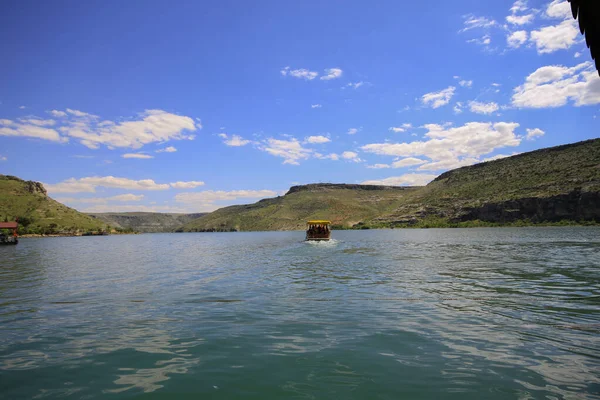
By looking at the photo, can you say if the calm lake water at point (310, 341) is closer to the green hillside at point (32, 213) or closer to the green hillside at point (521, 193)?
the green hillside at point (521, 193)

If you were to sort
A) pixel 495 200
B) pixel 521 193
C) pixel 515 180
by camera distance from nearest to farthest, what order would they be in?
pixel 521 193, pixel 495 200, pixel 515 180

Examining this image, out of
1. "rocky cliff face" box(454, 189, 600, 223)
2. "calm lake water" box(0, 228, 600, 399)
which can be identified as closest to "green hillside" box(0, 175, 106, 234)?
"calm lake water" box(0, 228, 600, 399)

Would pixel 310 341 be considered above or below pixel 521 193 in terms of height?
below

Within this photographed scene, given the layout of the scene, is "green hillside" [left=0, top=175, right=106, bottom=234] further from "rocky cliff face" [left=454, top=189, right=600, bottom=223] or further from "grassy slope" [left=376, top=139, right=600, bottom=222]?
"rocky cliff face" [left=454, top=189, right=600, bottom=223]

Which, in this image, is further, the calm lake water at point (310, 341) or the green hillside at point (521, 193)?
the green hillside at point (521, 193)

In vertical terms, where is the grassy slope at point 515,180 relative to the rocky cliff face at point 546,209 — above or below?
above

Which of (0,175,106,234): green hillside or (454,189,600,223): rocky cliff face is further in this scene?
(0,175,106,234): green hillside

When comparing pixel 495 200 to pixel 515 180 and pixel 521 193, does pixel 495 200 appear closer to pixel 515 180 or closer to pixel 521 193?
pixel 521 193

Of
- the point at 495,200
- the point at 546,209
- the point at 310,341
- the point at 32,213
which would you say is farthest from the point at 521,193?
the point at 32,213

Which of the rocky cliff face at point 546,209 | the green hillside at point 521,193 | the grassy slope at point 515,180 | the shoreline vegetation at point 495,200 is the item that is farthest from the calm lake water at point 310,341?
the grassy slope at point 515,180

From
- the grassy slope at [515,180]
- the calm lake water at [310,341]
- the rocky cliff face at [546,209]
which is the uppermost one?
the grassy slope at [515,180]

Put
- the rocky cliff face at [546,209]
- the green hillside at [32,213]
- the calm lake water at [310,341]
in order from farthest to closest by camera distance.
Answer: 1. the green hillside at [32,213]
2. the rocky cliff face at [546,209]
3. the calm lake water at [310,341]

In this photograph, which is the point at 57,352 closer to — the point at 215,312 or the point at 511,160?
the point at 215,312

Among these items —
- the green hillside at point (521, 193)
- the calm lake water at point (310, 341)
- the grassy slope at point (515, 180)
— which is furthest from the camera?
Answer: the grassy slope at point (515, 180)
